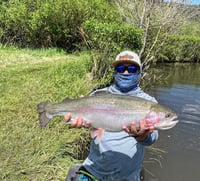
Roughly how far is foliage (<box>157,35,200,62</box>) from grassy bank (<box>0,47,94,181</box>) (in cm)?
2138

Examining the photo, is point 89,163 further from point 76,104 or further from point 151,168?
point 151,168

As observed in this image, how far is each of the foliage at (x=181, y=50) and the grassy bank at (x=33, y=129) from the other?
70.1ft

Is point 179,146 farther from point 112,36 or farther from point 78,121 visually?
point 78,121

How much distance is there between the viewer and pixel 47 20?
1908 centimetres

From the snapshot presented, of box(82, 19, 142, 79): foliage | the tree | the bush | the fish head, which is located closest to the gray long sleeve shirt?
the fish head

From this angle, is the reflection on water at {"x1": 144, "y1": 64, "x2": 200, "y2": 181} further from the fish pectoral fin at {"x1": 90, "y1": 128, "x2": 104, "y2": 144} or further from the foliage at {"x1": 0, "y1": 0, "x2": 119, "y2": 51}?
the foliage at {"x1": 0, "y1": 0, "x2": 119, "y2": 51}

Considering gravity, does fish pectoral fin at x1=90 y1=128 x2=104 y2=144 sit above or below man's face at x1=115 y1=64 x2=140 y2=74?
below

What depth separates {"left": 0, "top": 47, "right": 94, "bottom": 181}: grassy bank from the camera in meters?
5.03

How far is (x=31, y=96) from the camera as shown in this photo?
24.9ft

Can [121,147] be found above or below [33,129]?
above

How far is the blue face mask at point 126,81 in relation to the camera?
3.34 metres

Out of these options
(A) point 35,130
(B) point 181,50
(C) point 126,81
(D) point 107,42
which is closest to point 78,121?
(C) point 126,81

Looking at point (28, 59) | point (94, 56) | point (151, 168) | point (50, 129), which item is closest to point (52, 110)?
point (50, 129)

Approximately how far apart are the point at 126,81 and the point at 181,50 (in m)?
32.3
